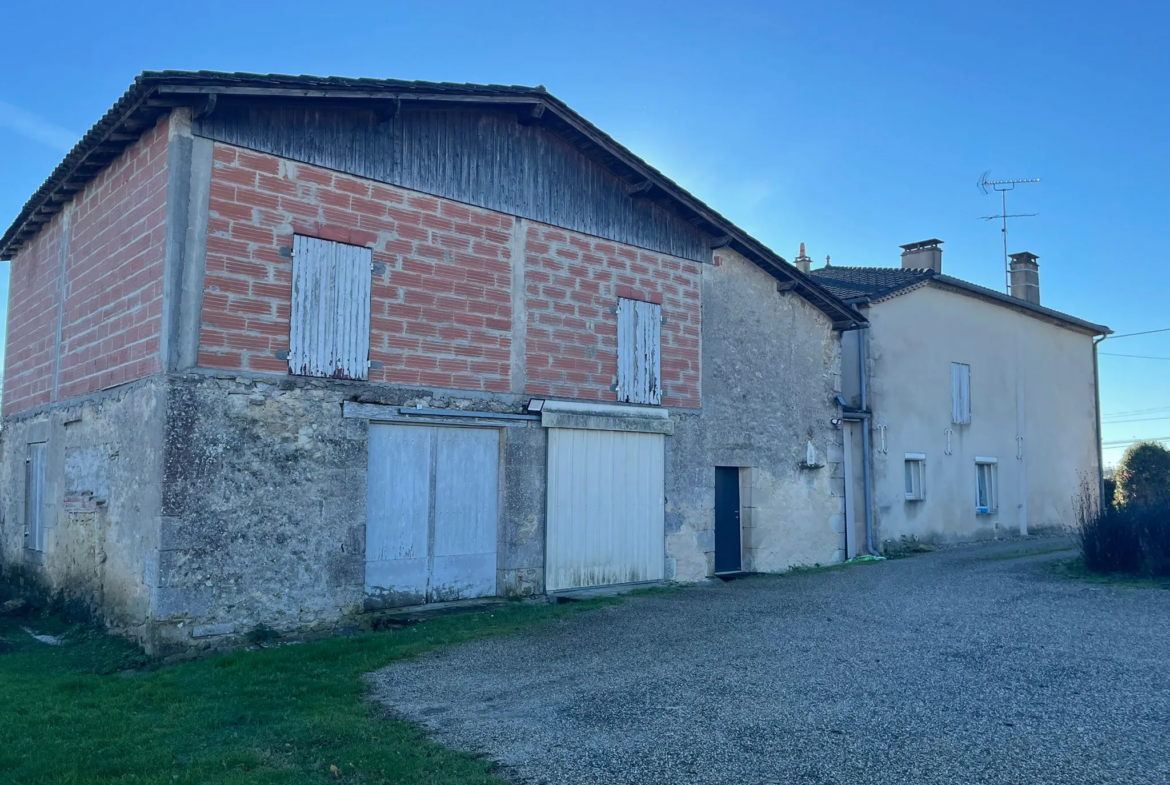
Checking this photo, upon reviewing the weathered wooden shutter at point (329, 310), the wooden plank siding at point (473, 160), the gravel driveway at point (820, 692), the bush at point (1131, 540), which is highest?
the wooden plank siding at point (473, 160)

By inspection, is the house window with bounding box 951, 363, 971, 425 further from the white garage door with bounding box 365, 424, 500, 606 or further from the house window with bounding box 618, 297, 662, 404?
the white garage door with bounding box 365, 424, 500, 606

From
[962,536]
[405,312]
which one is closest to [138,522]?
[405,312]

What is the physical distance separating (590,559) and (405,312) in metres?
4.11

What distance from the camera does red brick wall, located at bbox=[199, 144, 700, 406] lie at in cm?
888

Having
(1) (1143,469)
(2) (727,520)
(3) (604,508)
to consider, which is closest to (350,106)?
(3) (604,508)

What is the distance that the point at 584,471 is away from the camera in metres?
11.6

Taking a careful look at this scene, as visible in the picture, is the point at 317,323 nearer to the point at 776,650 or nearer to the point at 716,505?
the point at 776,650

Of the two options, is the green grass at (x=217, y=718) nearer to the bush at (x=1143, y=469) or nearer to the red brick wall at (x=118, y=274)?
the red brick wall at (x=118, y=274)

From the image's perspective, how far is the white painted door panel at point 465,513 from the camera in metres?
10.3

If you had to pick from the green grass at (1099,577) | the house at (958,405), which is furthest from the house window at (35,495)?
the green grass at (1099,577)

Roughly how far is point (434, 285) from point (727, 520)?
20.6 feet

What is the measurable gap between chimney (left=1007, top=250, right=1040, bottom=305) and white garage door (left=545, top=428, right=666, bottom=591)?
15690 mm

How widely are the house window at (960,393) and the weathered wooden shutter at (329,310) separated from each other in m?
14.2

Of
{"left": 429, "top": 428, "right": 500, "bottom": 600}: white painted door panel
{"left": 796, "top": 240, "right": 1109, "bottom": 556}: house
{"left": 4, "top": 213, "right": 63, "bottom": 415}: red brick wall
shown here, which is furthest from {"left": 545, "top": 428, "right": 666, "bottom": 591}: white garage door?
{"left": 4, "top": 213, "right": 63, "bottom": 415}: red brick wall
